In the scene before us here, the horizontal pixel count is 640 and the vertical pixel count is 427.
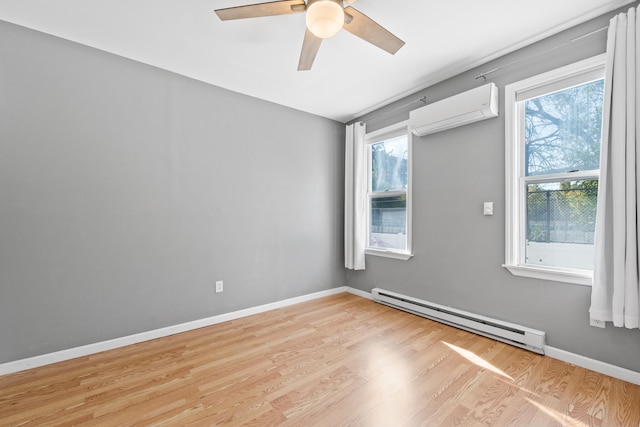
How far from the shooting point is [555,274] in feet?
7.15

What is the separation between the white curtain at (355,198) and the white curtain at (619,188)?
2.37 m

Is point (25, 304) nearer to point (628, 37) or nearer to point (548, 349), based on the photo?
point (548, 349)

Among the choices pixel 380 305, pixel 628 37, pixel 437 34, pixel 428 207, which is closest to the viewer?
pixel 628 37

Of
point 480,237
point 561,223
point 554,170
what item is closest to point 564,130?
point 554,170

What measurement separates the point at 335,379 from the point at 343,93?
291 centimetres

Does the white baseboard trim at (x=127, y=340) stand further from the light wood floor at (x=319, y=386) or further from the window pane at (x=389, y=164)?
the window pane at (x=389, y=164)

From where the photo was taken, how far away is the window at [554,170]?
2094mm

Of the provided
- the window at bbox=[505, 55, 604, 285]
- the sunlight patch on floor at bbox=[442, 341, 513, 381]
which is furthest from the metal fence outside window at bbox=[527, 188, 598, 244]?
the sunlight patch on floor at bbox=[442, 341, 513, 381]

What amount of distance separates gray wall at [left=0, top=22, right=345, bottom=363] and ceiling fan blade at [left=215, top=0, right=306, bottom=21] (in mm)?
1402

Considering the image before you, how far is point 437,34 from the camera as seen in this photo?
2.23 meters

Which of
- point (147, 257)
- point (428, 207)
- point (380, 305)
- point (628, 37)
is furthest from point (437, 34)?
point (147, 257)

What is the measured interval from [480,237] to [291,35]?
2475 millimetres

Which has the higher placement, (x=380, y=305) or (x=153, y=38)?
(x=153, y=38)

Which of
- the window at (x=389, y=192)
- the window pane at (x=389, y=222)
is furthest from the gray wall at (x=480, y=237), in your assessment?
the window pane at (x=389, y=222)
